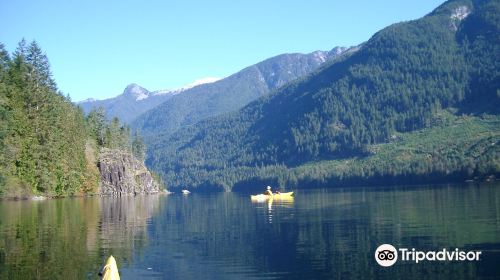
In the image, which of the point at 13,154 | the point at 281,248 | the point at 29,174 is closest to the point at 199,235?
the point at 281,248

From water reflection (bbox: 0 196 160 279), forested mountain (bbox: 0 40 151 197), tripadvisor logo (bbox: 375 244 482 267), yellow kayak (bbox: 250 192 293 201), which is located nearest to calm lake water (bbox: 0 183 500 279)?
water reflection (bbox: 0 196 160 279)

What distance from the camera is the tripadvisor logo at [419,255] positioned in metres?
36.5

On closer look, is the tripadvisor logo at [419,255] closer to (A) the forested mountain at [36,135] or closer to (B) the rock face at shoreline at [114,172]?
(A) the forested mountain at [36,135]

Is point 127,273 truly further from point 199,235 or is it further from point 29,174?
point 29,174

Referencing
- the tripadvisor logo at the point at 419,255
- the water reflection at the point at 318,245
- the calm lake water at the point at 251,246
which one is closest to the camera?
the water reflection at the point at 318,245

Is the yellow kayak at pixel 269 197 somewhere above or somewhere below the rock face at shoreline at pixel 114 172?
below

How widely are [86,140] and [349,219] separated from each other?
12654cm

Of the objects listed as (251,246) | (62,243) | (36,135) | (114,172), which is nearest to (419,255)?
(251,246)

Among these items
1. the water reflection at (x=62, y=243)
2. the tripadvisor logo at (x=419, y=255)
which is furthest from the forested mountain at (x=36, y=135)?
the tripadvisor logo at (x=419, y=255)

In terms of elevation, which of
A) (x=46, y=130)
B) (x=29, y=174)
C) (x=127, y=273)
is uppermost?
(x=46, y=130)

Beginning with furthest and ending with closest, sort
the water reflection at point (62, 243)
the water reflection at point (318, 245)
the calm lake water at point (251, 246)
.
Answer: the water reflection at point (62, 243) < the calm lake water at point (251, 246) < the water reflection at point (318, 245)

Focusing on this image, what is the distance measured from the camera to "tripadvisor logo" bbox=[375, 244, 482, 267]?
36469mm

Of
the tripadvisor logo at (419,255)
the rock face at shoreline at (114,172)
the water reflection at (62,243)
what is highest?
the rock face at shoreline at (114,172)

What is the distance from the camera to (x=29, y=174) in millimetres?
124500
